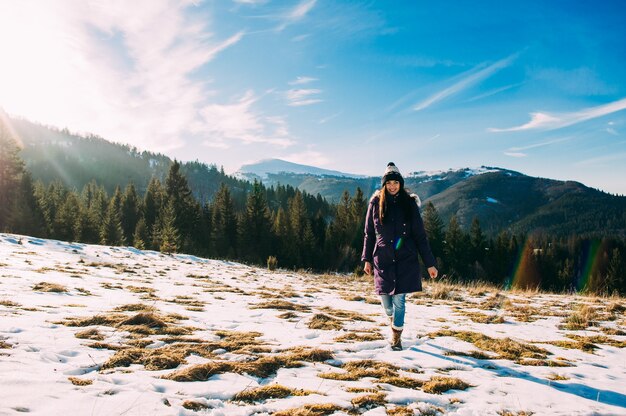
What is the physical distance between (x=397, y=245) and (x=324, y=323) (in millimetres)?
2349

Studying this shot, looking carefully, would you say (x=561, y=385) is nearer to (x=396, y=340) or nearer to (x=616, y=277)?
(x=396, y=340)

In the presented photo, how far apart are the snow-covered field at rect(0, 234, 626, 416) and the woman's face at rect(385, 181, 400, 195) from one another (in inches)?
102

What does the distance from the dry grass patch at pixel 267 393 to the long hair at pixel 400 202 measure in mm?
3185

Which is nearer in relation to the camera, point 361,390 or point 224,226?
point 361,390

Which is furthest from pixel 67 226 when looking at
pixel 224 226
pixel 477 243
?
pixel 477 243

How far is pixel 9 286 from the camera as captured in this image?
7.95 m

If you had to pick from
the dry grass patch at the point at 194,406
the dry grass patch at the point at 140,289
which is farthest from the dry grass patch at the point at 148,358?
the dry grass patch at the point at 140,289

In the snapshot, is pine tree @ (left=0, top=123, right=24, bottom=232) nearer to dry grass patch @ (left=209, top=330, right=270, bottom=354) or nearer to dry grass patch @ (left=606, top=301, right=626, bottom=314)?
dry grass patch @ (left=209, top=330, right=270, bottom=354)

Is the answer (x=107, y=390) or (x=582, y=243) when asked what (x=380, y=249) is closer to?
(x=107, y=390)

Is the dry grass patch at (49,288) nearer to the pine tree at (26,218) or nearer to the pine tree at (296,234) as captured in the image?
the pine tree at (26,218)

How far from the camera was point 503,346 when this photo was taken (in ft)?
18.9

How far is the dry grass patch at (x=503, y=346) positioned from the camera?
5.42 m

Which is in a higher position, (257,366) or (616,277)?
(257,366)

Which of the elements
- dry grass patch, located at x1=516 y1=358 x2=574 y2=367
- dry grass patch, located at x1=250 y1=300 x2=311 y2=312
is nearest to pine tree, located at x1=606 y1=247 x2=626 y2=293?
dry grass patch, located at x1=250 y1=300 x2=311 y2=312
